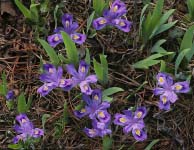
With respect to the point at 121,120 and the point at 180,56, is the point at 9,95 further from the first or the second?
the point at 180,56

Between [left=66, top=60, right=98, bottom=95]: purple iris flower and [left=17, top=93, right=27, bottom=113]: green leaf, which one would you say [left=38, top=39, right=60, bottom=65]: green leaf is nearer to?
[left=66, top=60, right=98, bottom=95]: purple iris flower

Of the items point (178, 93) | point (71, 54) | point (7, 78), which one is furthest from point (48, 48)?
point (178, 93)

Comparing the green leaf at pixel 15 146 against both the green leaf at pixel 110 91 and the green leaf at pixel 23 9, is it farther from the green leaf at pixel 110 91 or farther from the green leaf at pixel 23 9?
the green leaf at pixel 23 9

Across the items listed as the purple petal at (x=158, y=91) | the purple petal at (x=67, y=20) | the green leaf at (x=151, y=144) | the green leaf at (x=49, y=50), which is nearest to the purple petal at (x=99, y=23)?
the purple petal at (x=67, y=20)

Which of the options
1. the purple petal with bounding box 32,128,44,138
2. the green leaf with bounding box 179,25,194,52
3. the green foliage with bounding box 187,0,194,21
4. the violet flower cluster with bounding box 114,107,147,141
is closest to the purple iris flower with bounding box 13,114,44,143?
the purple petal with bounding box 32,128,44,138

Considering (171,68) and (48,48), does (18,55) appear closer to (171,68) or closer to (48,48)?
(48,48)

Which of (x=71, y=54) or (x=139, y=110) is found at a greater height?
(x=71, y=54)
